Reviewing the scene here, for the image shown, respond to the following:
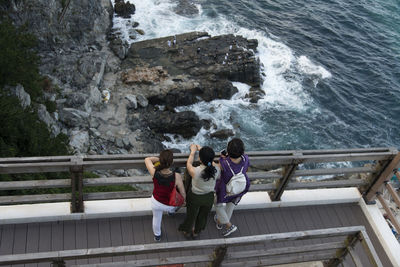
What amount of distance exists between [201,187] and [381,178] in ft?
14.9

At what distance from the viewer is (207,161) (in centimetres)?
527

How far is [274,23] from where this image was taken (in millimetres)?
38125

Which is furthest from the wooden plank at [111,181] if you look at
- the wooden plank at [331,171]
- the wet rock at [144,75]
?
the wet rock at [144,75]

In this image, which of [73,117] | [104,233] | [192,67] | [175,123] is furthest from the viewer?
[192,67]

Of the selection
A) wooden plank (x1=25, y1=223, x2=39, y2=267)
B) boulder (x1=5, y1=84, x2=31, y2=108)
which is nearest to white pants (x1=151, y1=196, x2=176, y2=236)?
wooden plank (x1=25, y1=223, x2=39, y2=267)

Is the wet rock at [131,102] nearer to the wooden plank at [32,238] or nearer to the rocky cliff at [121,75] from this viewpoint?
the rocky cliff at [121,75]

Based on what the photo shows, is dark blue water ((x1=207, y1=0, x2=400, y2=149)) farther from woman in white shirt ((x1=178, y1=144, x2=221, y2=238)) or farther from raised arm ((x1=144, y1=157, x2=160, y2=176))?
raised arm ((x1=144, y1=157, x2=160, y2=176))

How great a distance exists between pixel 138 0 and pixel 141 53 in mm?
11522

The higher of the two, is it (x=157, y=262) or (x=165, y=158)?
(x=165, y=158)

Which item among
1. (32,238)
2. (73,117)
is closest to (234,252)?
(32,238)

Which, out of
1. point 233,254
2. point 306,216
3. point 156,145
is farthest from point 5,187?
point 156,145

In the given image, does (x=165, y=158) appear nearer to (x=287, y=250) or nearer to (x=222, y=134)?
(x=287, y=250)

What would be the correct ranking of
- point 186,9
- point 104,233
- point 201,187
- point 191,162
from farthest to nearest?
point 186,9 < point 104,233 < point 191,162 < point 201,187

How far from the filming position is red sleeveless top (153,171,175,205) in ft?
17.5
